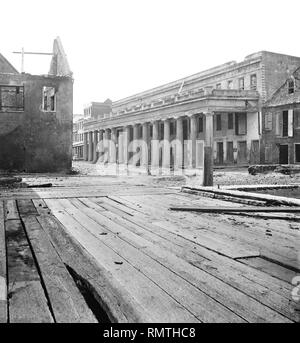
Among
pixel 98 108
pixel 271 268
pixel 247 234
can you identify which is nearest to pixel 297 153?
pixel 247 234

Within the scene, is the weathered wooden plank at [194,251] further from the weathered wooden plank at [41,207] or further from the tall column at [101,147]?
the tall column at [101,147]

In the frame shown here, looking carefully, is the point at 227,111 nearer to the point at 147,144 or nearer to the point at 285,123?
the point at 285,123

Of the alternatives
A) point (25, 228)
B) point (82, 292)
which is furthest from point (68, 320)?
point (25, 228)

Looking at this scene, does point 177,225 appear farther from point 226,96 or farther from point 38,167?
point 226,96

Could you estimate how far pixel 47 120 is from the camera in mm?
20344

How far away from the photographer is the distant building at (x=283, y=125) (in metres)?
30.7

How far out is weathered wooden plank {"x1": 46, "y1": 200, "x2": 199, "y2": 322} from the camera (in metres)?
2.16

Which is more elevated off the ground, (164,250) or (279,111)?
(279,111)

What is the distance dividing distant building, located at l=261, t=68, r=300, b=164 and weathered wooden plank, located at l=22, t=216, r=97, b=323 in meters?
30.0

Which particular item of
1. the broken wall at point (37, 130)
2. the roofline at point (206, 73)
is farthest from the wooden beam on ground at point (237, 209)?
the roofline at point (206, 73)

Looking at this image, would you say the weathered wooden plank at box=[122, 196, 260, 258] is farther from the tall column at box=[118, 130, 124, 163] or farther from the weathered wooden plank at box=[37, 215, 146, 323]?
the tall column at box=[118, 130, 124, 163]

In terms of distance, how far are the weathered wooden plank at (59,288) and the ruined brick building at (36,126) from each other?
55.2 feet
